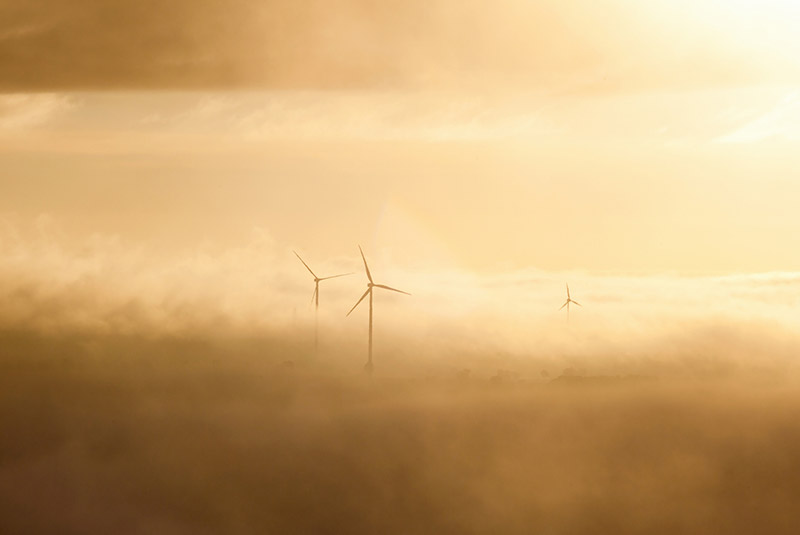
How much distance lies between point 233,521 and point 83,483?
29.5 meters

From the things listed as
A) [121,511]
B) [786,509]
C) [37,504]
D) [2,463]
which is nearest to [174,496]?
[121,511]

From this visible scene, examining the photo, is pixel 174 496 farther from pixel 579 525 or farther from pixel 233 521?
pixel 579 525

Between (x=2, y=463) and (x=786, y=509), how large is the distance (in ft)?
543

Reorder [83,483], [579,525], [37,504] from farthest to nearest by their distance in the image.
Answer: [579,525]
[83,483]
[37,504]

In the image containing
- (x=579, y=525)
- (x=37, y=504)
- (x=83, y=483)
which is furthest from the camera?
(x=579, y=525)

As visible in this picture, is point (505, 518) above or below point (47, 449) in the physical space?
below

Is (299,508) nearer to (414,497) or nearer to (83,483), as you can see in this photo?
(414,497)

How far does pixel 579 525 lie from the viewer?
192375mm

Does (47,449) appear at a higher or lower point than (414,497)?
higher

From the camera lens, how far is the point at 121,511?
6649 inches

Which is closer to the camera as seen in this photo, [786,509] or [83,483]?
[83,483]

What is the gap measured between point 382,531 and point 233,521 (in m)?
29.8

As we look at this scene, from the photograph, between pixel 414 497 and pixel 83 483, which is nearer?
pixel 83 483

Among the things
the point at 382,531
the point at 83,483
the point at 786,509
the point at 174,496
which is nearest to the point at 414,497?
the point at 382,531
